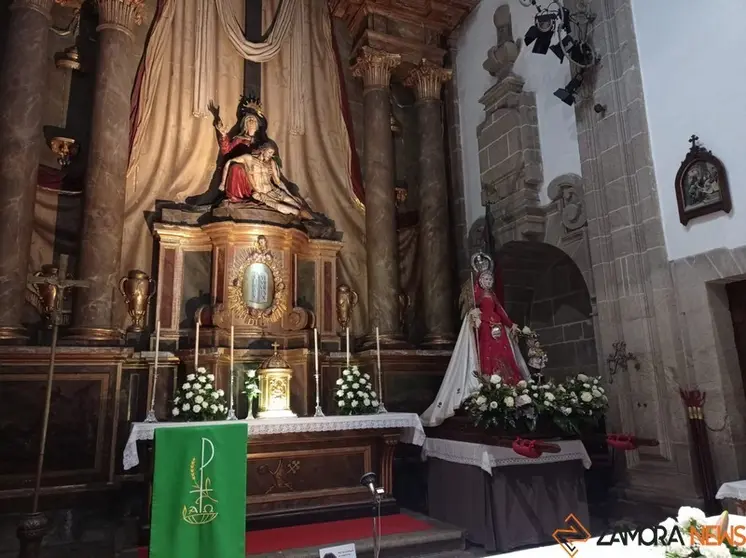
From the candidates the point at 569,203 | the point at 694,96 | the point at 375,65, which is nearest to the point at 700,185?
the point at 694,96

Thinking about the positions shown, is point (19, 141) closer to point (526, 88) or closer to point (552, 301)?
point (526, 88)

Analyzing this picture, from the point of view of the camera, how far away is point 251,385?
674 centimetres

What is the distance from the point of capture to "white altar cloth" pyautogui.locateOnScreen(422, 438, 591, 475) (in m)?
5.41

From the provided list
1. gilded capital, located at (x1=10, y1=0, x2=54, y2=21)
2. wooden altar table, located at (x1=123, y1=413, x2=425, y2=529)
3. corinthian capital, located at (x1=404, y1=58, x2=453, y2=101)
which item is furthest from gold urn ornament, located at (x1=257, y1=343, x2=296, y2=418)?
corinthian capital, located at (x1=404, y1=58, x2=453, y2=101)

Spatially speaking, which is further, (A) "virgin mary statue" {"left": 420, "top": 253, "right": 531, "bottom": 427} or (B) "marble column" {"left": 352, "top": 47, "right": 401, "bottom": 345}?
(B) "marble column" {"left": 352, "top": 47, "right": 401, "bottom": 345}

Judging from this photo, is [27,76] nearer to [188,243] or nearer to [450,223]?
[188,243]

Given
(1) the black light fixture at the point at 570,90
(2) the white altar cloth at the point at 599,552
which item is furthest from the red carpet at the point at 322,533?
(1) the black light fixture at the point at 570,90

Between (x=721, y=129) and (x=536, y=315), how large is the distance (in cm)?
459

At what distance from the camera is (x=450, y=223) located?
31.8ft

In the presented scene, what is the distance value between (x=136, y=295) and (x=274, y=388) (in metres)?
2.28

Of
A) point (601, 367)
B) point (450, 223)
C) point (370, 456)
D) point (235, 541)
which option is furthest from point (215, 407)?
point (450, 223)

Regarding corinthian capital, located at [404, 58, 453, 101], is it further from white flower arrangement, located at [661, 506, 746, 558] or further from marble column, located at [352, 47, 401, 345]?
white flower arrangement, located at [661, 506, 746, 558]

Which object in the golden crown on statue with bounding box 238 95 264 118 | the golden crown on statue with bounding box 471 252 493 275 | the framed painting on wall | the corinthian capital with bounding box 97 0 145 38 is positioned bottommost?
the golden crown on statue with bounding box 471 252 493 275

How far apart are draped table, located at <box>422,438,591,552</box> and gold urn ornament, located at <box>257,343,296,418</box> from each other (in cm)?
203
